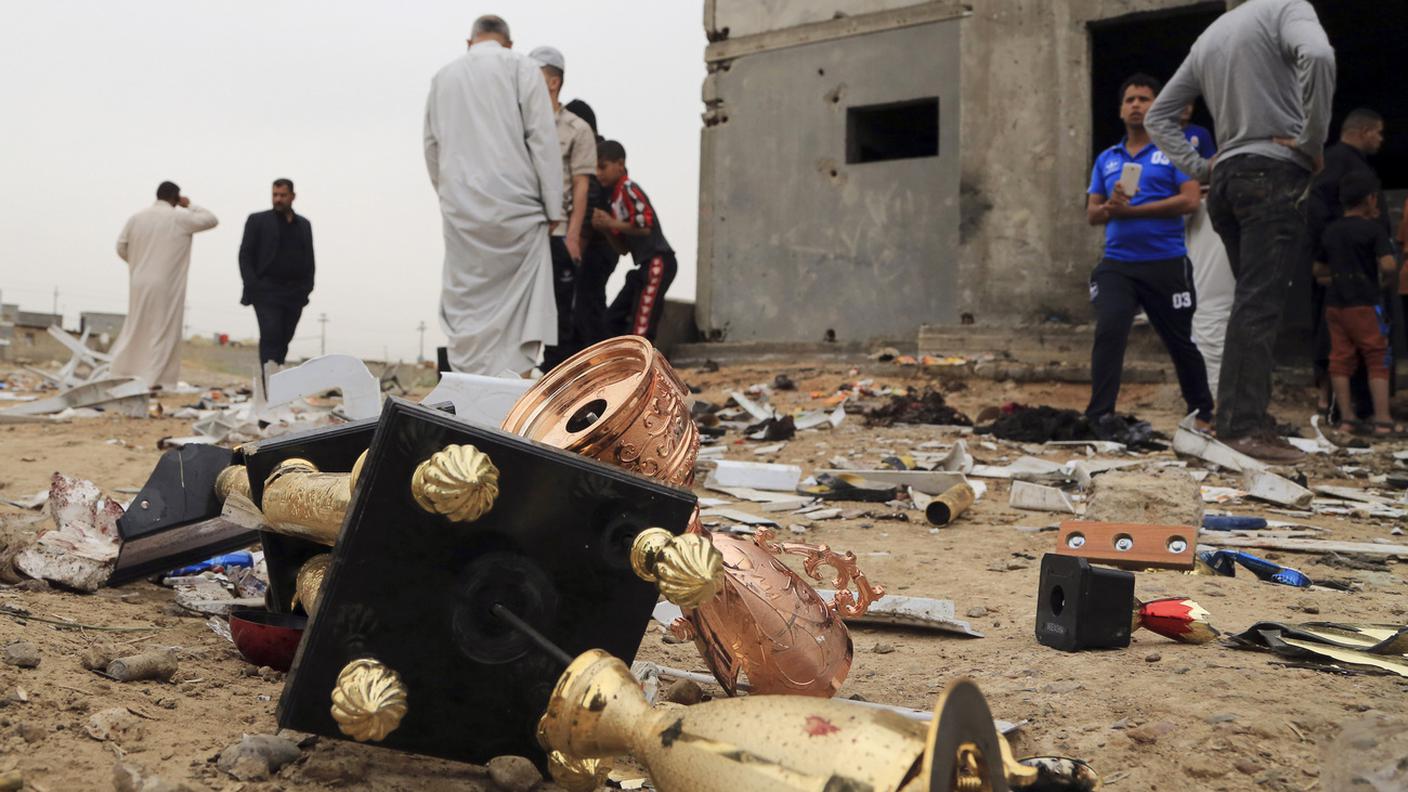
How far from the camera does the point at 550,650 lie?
1.21m

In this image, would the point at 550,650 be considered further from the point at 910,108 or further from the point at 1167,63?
the point at 1167,63

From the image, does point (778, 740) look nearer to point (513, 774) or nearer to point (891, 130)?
point (513, 774)

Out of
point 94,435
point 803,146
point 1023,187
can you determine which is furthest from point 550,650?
point 803,146

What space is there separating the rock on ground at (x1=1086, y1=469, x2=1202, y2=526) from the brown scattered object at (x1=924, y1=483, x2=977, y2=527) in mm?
517

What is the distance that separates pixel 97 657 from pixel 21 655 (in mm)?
101

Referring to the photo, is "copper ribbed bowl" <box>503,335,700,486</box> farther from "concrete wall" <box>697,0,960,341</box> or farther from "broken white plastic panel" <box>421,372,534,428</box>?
"concrete wall" <box>697,0,960,341</box>

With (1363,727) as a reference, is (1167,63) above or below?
above

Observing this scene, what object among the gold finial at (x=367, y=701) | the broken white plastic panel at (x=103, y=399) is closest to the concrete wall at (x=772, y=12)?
the broken white plastic panel at (x=103, y=399)

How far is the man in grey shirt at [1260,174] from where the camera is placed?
14.5ft

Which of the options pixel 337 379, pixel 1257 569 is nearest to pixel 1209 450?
pixel 1257 569

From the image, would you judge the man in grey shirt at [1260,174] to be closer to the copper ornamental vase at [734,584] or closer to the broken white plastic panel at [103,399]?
the copper ornamental vase at [734,584]

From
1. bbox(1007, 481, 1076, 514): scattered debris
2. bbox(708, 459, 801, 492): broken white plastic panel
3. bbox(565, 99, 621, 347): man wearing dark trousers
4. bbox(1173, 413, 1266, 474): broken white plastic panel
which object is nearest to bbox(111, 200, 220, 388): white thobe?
bbox(565, 99, 621, 347): man wearing dark trousers

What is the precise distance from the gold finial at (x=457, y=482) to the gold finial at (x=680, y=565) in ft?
0.58

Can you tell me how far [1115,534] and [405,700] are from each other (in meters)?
2.06
